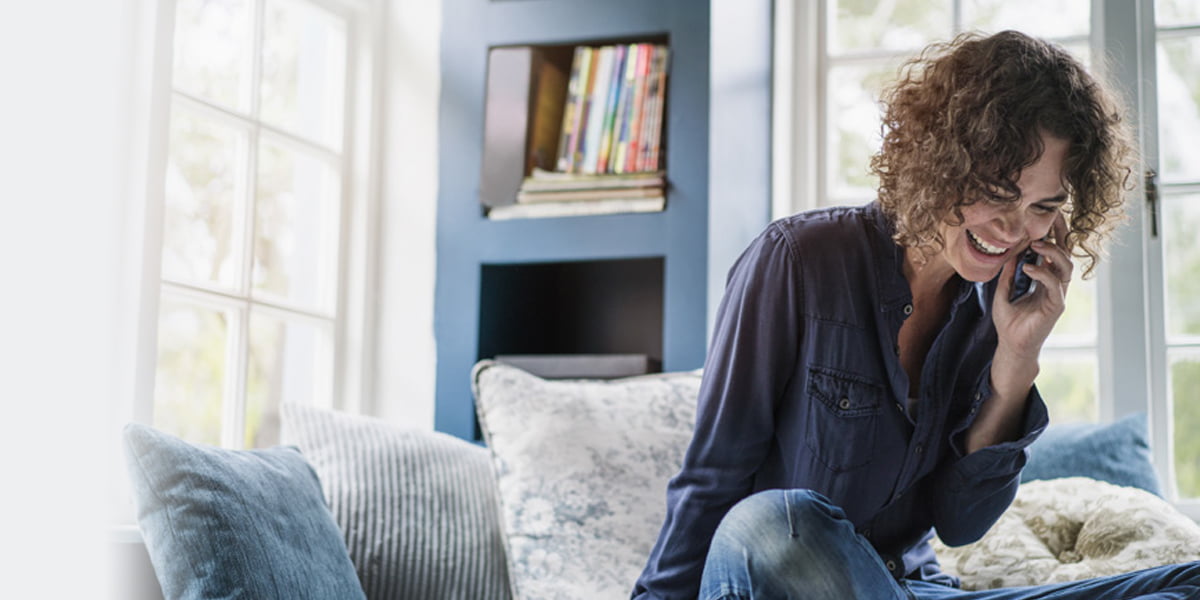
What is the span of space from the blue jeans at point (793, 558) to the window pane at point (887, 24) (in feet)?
6.04

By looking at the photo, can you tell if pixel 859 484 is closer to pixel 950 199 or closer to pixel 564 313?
pixel 950 199

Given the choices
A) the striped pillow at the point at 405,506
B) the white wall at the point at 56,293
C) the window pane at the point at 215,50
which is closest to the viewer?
the white wall at the point at 56,293

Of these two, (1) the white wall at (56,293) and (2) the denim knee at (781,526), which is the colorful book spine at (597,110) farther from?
(2) the denim knee at (781,526)

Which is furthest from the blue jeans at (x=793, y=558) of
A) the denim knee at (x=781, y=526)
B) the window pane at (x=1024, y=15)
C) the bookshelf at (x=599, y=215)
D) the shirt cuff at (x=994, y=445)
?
the window pane at (x=1024, y=15)

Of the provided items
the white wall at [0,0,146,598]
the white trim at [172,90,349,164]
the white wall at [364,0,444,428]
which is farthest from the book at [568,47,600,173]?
the white wall at [0,0,146,598]

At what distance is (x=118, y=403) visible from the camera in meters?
2.22

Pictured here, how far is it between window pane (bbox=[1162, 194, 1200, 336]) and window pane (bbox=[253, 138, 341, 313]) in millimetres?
1874

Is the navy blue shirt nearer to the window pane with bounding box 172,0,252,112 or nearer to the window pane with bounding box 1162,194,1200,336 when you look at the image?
the window pane with bounding box 1162,194,1200,336

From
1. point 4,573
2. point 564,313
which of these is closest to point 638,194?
point 564,313

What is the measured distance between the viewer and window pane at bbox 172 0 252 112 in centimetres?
259

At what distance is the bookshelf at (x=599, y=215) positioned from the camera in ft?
9.09

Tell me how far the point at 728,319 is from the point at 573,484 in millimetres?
785

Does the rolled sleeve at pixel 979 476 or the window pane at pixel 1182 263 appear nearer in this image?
the rolled sleeve at pixel 979 476

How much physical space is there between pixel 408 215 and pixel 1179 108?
1760 mm
